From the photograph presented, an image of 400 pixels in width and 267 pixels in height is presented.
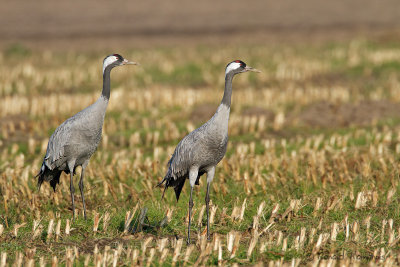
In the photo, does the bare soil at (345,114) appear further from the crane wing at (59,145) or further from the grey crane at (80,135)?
the crane wing at (59,145)

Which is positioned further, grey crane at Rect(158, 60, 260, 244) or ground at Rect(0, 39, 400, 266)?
grey crane at Rect(158, 60, 260, 244)

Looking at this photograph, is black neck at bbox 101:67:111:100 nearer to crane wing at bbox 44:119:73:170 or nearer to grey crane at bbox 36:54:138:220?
grey crane at bbox 36:54:138:220

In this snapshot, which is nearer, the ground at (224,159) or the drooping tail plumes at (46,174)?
the ground at (224,159)

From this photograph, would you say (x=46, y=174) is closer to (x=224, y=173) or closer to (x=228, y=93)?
(x=224, y=173)


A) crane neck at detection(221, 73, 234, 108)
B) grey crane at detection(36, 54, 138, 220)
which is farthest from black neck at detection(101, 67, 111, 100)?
crane neck at detection(221, 73, 234, 108)

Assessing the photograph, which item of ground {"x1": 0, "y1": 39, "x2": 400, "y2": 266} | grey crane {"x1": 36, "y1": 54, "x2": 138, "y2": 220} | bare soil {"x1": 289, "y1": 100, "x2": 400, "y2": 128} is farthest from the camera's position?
bare soil {"x1": 289, "y1": 100, "x2": 400, "y2": 128}

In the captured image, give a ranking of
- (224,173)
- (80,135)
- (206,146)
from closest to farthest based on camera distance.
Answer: (206,146) < (80,135) < (224,173)

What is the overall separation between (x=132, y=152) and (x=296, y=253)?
6607 mm

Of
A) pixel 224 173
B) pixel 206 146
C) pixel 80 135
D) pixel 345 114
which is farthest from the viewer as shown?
pixel 345 114

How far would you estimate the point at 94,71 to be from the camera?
25.6m

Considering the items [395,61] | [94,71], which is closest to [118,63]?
[94,71]

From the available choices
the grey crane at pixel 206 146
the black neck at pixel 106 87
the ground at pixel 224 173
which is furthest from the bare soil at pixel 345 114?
the grey crane at pixel 206 146

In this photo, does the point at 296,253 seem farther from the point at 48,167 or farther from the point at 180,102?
the point at 180,102

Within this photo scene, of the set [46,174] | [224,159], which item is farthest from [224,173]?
[46,174]
